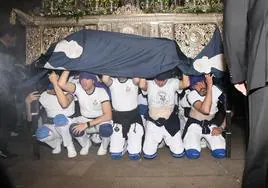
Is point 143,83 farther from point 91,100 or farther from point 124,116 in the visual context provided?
point 91,100

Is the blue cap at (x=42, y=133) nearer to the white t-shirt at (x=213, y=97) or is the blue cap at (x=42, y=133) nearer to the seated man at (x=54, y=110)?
the seated man at (x=54, y=110)

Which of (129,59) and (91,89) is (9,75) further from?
(129,59)

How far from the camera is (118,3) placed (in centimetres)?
661

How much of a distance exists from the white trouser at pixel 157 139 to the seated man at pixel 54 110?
1.05 m

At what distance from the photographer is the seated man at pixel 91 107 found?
15.6 feet

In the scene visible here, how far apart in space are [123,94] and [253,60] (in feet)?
8.04

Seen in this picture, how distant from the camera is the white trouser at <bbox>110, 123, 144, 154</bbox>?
4.76 meters

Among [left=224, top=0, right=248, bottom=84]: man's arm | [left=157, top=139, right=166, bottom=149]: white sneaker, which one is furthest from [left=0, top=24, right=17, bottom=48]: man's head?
[left=224, top=0, right=248, bottom=84]: man's arm

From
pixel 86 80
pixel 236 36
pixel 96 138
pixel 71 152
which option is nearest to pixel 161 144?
pixel 96 138

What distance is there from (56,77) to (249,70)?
2867mm

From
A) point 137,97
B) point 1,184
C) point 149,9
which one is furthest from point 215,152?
point 1,184

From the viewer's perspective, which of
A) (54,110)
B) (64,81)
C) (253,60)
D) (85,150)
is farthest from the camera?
(85,150)

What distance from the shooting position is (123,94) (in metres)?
4.81

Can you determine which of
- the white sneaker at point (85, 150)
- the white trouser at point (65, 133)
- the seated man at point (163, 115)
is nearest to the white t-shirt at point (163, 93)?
the seated man at point (163, 115)
